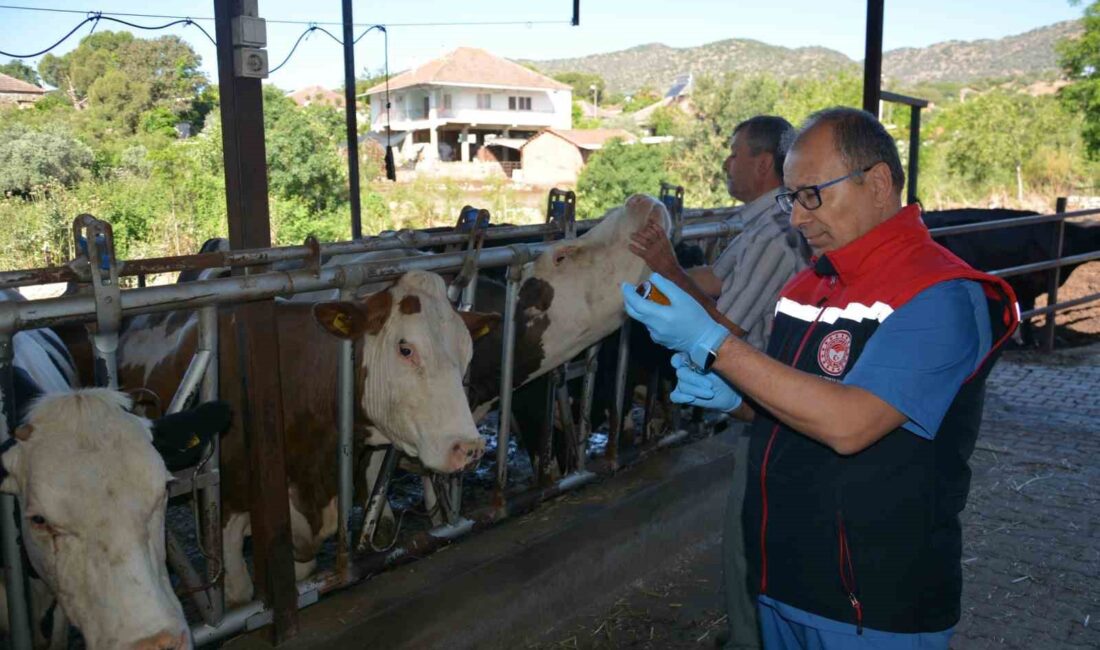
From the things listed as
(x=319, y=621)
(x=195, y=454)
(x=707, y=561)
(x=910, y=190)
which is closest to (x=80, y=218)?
(x=195, y=454)

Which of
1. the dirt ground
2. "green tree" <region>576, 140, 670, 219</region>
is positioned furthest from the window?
the dirt ground

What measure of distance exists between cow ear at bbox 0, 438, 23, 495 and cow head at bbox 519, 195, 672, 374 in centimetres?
247

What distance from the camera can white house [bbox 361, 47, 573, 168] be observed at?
5922cm

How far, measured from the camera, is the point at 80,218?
2.42 meters

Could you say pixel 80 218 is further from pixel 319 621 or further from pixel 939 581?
pixel 939 581

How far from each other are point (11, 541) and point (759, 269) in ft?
7.89

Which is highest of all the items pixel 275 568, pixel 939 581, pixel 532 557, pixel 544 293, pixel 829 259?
pixel 829 259

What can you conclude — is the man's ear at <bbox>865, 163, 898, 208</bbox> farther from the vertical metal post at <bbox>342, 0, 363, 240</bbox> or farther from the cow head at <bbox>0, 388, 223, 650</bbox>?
the vertical metal post at <bbox>342, 0, 363, 240</bbox>

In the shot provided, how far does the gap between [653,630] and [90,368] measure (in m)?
2.70

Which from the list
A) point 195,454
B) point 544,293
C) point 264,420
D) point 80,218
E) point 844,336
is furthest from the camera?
point 544,293

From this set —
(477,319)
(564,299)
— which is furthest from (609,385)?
(477,319)

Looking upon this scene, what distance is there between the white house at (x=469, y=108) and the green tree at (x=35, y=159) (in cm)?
3379

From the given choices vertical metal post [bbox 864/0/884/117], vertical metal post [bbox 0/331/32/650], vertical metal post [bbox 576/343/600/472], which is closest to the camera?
vertical metal post [bbox 0/331/32/650]

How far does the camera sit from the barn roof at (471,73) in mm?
62625
